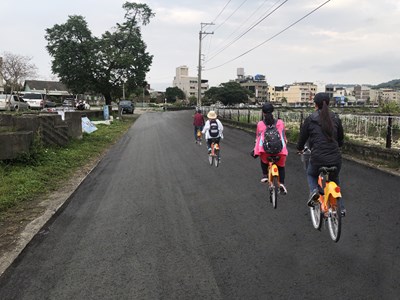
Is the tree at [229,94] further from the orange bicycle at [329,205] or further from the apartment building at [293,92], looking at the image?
the orange bicycle at [329,205]

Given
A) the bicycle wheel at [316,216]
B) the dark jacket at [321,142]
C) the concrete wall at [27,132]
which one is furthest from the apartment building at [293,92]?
the dark jacket at [321,142]

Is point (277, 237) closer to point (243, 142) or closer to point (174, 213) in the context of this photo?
point (174, 213)

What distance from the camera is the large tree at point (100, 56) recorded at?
3816cm

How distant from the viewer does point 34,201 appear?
8.03m

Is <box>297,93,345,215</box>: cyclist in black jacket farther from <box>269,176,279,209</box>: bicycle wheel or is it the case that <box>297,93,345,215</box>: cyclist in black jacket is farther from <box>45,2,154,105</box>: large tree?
<box>45,2,154,105</box>: large tree

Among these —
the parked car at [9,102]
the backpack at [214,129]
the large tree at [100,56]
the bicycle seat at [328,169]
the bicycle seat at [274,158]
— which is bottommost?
the bicycle seat at [274,158]

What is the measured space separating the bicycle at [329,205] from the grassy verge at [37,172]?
18.9ft

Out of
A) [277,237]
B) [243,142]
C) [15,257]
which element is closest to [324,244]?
[277,237]

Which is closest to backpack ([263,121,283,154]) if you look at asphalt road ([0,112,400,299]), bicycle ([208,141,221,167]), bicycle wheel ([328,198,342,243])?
asphalt road ([0,112,400,299])

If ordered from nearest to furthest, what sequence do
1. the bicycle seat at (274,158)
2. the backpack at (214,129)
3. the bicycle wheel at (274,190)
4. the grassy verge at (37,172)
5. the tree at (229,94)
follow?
the bicycle wheel at (274,190)
the bicycle seat at (274,158)
the grassy verge at (37,172)
the backpack at (214,129)
the tree at (229,94)

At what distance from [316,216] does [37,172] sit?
7.64 meters

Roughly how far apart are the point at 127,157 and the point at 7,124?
4276 millimetres

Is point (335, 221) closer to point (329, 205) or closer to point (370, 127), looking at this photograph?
point (329, 205)

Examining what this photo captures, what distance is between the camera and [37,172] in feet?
33.6
